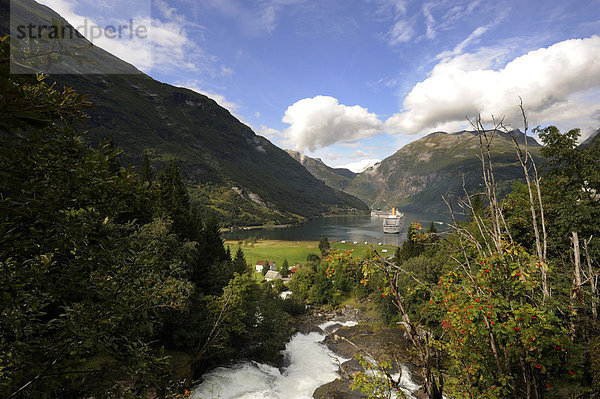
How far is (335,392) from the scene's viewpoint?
20016 millimetres

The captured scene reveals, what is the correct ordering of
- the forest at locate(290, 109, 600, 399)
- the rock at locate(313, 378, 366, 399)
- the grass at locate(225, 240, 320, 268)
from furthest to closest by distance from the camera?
the grass at locate(225, 240, 320, 268)
the rock at locate(313, 378, 366, 399)
the forest at locate(290, 109, 600, 399)

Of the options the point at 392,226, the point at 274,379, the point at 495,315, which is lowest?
the point at 274,379

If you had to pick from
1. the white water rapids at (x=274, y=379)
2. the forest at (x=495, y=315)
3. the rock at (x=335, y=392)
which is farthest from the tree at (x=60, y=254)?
the rock at (x=335, y=392)

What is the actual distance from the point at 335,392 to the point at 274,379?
17.1 ft

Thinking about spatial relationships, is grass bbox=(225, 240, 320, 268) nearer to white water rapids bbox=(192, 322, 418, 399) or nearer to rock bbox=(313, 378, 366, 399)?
Answer: white water rapids bbox=(192, 322, 418, 399)

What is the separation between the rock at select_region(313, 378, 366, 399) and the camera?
19578mm

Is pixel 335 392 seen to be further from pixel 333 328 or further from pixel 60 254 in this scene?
pixel 60 254

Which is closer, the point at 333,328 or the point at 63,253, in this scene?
the point at 63,253

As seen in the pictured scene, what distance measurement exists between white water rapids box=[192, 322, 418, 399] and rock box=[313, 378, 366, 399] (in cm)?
62

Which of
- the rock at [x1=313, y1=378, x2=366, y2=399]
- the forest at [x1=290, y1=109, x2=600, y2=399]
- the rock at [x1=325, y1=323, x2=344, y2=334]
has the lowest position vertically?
the rock at [x1=325, y1=323, x2=344, y2=334]

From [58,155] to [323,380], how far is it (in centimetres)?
2542

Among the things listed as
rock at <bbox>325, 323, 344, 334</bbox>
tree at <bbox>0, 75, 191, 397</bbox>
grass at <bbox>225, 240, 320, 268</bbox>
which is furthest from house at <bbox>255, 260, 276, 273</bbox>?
tree at <bbox>0, 75, 191, 397</bbox>

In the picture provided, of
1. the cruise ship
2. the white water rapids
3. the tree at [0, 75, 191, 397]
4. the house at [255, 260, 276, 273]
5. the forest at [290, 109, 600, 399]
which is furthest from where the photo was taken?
the cruise ship

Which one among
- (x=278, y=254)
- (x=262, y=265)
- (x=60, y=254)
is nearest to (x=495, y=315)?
(x=60, y=254)
